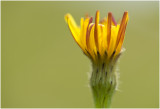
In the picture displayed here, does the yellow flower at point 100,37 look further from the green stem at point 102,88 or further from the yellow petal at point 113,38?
the green stem at point 102,88

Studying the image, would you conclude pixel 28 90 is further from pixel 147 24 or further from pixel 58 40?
pixel 147 24

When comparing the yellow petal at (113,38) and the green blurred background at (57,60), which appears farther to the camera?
the green blurred background at (57,60)

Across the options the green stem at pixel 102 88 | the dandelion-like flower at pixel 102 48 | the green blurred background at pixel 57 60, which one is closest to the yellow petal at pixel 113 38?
the dandelion-like flower at pixel 102 48

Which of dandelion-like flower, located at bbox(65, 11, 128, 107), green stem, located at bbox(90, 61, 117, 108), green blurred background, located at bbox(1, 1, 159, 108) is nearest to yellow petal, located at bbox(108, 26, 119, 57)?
dandelion-like flower, located at bbox(65, 11, 128, 107)

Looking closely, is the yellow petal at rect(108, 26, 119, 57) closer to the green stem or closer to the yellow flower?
the yellow flower

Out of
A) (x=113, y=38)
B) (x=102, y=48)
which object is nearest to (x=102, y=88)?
(x=102, y=48)

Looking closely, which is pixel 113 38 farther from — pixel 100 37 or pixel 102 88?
pixel 102 88

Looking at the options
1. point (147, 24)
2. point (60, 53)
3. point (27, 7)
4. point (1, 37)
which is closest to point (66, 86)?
point (60, 53)
